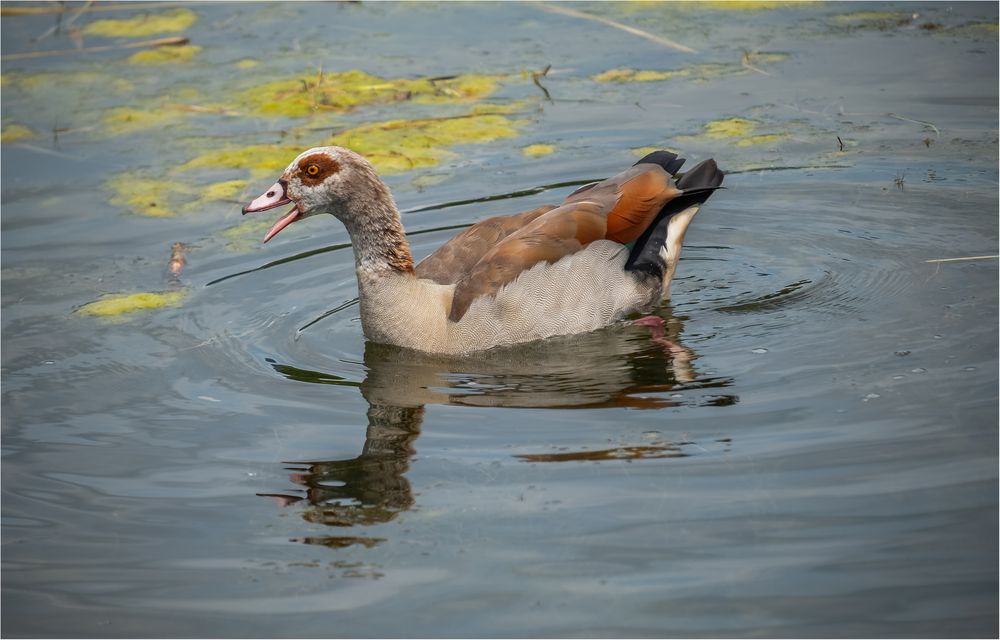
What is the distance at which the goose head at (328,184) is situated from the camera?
791 cm

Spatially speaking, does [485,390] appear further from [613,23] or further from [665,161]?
[613,23]

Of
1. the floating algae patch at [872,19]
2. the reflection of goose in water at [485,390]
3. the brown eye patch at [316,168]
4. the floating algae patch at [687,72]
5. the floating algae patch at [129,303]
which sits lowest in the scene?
the reflection of goose in water at [485,390]

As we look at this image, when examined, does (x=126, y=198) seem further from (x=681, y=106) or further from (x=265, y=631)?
(x=265, y=631)

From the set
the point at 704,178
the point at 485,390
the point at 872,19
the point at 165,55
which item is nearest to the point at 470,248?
the point at 485,390

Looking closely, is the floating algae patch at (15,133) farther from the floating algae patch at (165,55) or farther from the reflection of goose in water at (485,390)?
the reflection of goose in water at (485,390)

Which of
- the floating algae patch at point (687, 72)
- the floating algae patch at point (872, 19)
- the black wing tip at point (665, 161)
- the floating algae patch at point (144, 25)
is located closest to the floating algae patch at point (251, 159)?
the floating algae patch at point (687, 72)

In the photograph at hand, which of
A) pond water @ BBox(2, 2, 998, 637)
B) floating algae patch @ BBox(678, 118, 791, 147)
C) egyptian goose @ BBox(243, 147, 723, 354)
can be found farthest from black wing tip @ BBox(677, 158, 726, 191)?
floating algae patch @ BBox(678, 118, 791, 147)

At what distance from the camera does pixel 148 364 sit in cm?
789

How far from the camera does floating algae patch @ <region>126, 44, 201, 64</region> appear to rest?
14.4m

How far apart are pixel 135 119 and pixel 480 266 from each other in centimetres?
613

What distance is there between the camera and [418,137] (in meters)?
11.6

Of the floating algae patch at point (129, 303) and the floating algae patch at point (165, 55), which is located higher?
the floating algae patch at point (165, 55)

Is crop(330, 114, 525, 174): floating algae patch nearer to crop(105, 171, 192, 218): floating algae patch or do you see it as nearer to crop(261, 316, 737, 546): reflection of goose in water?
crop(105, 171, 192, 218): floating algae patch

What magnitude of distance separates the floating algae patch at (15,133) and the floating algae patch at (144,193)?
5.84ft
